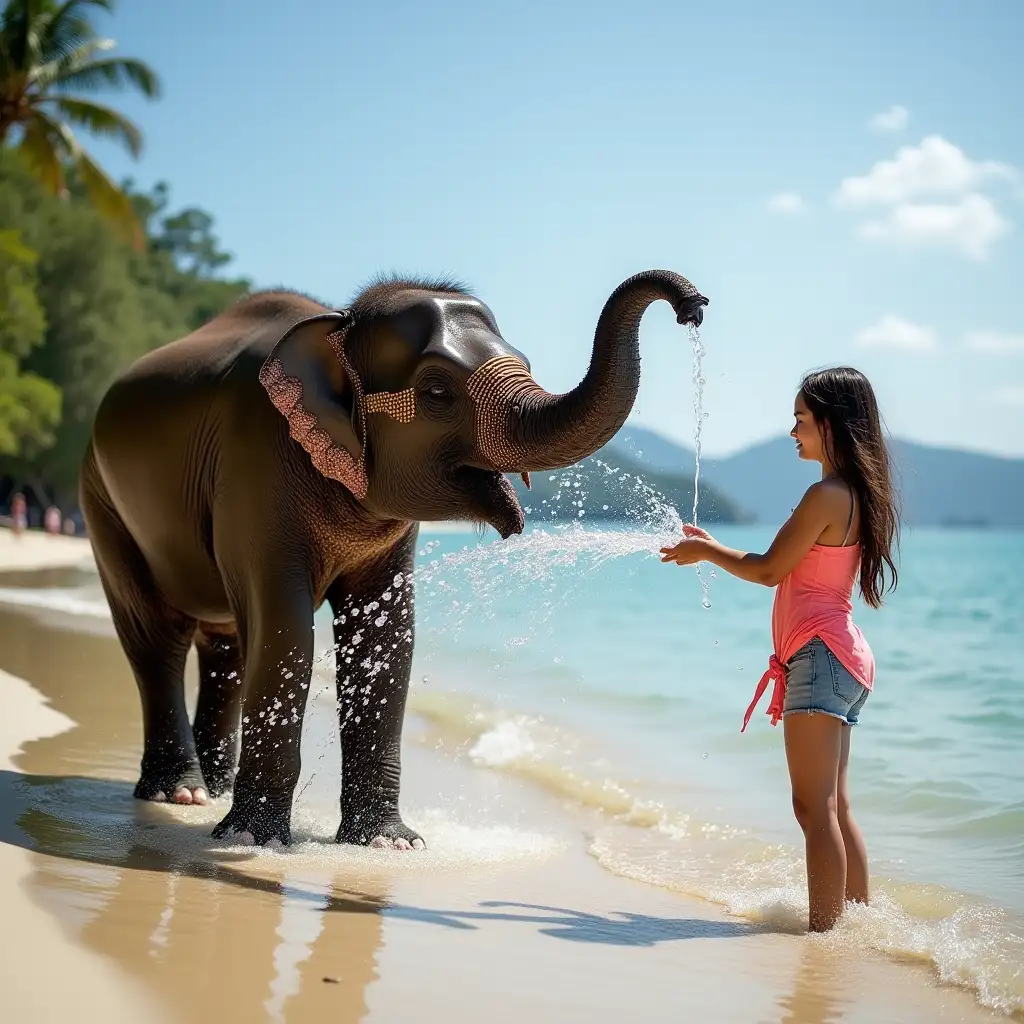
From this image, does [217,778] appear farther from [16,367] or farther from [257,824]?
[16,367]

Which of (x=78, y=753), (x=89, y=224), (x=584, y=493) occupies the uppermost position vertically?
(x=89, y=224)

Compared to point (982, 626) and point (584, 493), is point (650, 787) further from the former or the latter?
point (982, 626)

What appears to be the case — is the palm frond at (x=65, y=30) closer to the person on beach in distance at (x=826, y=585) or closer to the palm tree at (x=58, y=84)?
the palm tree at (x=58, y=84)

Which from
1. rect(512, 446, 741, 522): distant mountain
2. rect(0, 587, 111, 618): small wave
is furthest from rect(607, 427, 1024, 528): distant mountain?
rect(0, 587, 111, 618): small wave

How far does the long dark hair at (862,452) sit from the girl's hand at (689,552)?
587mm

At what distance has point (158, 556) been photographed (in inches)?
290

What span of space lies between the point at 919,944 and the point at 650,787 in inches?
169

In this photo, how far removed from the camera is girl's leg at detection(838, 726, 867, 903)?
5.36m

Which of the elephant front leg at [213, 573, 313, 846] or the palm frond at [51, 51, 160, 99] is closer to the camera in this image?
the elephant front leg at [213, 573, 313, 846]

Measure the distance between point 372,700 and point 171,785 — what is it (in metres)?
1.35

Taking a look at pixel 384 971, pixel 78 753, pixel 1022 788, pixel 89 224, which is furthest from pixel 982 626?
pixel 89 224

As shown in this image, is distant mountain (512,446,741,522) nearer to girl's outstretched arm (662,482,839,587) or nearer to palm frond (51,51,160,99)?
girl's outstretched arm (662,482,839,587)

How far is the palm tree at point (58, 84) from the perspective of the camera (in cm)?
3125

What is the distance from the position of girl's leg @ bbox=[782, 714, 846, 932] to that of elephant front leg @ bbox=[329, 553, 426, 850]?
2.10 m
